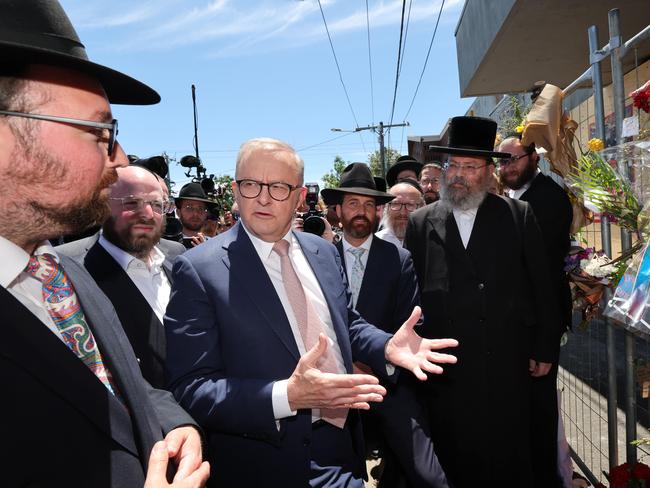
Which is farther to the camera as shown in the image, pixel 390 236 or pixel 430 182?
pixel 430 182

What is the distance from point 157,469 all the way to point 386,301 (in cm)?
214

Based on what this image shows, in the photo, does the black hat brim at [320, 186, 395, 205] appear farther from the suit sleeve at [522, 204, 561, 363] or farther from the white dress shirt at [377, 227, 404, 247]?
the suit sleeve at [522, 204, 561, 363]

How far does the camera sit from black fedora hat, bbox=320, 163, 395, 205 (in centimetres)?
365

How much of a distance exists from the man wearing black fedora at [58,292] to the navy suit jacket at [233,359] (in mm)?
356

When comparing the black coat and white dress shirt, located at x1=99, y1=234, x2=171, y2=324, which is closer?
white dress shirt, located at x1=99, y1=234, x2=171, y2=324

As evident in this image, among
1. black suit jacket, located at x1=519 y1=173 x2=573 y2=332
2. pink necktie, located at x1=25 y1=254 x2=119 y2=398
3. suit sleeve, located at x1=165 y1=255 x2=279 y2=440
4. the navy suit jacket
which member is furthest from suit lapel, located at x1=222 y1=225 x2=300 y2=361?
black suit jacket, located at x1=519 y1=173 x2=573 y2=332

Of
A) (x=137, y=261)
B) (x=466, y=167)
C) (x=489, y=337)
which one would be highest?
(x=466, y=167)

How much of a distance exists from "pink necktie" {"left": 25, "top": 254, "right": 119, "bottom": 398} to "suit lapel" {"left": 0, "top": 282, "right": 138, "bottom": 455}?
0.16 meters

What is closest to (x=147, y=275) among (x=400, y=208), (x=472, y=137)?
(x=472, y=137)

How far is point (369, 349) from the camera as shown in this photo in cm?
222

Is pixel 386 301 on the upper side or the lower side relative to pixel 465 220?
lower

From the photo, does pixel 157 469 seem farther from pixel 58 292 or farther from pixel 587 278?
pixel 587 278

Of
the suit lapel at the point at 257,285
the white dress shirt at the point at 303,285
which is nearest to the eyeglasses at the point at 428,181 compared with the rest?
the white dress shirt at the point at 303,285

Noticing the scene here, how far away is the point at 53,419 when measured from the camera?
1.04 m
